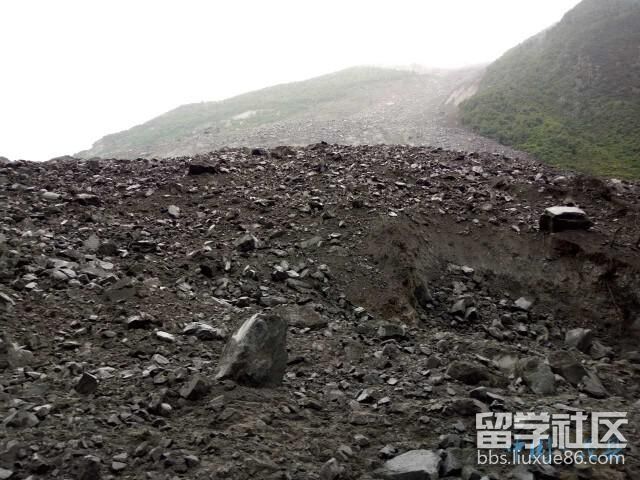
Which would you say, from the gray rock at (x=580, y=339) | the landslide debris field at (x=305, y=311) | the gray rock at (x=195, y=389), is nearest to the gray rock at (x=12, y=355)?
the landslide debris field at (x=305, y=311)

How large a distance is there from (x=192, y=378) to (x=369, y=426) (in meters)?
1.79

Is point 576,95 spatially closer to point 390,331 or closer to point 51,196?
point 390,331

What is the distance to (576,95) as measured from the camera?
2966cm

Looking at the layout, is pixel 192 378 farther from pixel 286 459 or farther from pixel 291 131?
pixel 291 131

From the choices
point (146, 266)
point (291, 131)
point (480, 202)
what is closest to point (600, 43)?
point (291, 131)

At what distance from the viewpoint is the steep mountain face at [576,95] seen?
878 inches

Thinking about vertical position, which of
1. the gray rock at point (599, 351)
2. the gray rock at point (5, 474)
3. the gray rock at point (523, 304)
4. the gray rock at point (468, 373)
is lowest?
the gray rock at point (599, 351)

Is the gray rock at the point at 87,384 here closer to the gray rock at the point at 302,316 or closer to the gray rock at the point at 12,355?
the gray rock at the point at 12,355

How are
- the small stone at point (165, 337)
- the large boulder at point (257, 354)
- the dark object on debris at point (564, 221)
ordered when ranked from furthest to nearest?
1. the dark object on debris at point (564, 221)
2. the small stone at point (165, 337)
3. the large boulder at point (257, 354)

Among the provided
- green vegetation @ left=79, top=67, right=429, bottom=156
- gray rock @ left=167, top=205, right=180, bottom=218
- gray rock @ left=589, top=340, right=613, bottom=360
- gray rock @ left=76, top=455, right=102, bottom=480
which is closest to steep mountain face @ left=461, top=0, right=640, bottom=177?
green vegetation @ left=79, top=67, right=429, bottom=156

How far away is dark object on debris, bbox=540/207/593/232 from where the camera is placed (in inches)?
331

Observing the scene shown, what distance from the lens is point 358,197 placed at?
895cm

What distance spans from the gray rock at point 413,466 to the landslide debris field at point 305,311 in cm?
3

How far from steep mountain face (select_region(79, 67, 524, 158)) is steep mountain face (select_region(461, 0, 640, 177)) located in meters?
2.60
